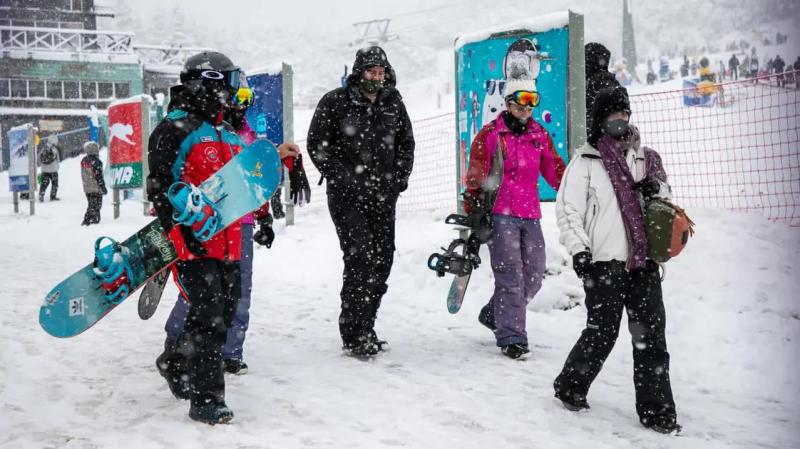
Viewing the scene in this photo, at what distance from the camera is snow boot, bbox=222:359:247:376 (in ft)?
14.7

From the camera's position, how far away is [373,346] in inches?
190

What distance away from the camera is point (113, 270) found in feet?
12.5

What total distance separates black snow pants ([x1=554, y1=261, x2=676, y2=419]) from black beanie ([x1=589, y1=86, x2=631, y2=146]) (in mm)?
737

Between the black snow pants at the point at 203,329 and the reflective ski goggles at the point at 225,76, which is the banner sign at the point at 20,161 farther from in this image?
the black snow pants at the point at 203,329

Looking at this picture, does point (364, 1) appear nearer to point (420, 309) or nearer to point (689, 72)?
point (689, 72)

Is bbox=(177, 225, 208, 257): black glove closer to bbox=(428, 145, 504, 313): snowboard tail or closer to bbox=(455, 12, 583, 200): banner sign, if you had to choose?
bbox=(428, 145, 504, 313): snowboard tail

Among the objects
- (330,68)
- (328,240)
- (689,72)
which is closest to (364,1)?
(330,68)

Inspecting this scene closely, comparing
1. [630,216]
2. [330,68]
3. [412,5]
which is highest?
[412,5]

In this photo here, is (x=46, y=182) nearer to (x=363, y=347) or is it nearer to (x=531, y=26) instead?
(x=531, y=26)

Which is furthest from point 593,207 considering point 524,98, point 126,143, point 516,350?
point 126,143

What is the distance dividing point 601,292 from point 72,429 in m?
2.80

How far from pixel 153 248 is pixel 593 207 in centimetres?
246

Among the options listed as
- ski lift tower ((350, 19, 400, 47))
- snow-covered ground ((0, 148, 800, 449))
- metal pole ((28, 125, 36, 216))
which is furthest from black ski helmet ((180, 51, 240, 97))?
ski lift tower ((350, 19, 400, 47))

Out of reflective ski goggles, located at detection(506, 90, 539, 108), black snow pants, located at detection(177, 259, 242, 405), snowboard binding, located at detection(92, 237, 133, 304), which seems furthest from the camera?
reflective ski goggles, located at detection(506, 90, 539, 108)
